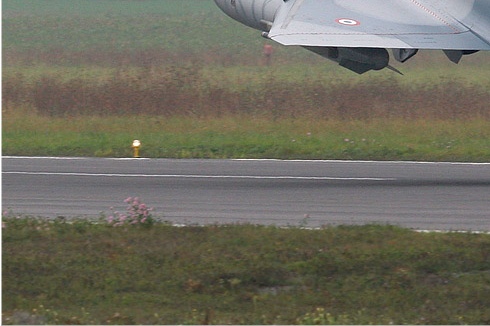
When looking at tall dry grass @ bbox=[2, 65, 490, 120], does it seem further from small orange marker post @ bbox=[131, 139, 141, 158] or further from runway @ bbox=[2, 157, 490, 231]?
runway @ bbox=[2, 157, 490, 231]

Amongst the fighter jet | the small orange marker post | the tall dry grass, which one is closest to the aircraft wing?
the fighter jet

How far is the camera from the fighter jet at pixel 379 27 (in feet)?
50.1

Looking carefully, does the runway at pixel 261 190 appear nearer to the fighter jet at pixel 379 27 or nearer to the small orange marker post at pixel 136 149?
the small orange marker post at pixel 136 149

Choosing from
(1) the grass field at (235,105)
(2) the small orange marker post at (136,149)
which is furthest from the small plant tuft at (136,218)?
(1) the grass field at (235,105)

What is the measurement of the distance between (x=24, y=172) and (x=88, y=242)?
7.01 m

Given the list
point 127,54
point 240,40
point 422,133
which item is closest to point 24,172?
point 422,133

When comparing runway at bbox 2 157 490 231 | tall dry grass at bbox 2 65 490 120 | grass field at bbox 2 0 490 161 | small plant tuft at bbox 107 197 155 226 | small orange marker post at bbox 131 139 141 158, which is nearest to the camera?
small plant tuft at bbox 107 197 155 226

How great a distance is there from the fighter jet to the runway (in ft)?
7.18

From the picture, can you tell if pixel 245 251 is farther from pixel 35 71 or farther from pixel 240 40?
pixel 240 40

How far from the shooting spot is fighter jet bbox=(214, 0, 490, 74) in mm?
15266

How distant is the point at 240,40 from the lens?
45.8 metres

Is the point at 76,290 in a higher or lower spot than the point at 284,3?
lower

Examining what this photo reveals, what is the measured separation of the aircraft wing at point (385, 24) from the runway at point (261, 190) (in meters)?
2.35

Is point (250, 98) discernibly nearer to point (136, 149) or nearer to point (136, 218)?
point (136, 149)
